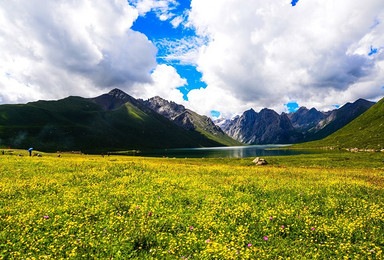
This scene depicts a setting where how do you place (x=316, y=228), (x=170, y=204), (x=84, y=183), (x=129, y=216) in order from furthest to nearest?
(x=84, y=183) < (x=170, y=204) < (x=129, y=216) < (x=316, y=228)

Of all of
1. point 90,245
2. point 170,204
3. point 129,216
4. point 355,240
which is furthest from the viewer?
point 170,204

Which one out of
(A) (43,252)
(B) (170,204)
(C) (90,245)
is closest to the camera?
(A) (43,252)

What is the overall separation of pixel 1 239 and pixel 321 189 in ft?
79.5

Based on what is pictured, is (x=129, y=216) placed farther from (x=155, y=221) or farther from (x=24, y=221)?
(x=24, y=221)

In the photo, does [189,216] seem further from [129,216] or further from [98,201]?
[98,201]

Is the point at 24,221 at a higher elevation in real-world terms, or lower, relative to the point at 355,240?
higher

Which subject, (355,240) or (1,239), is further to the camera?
(355,240)

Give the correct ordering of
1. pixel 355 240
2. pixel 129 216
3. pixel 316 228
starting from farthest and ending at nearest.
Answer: pixel 129 216
pixel 316 228
pixel 355 240

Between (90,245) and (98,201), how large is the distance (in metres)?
5.54

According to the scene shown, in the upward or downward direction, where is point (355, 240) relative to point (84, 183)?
downward

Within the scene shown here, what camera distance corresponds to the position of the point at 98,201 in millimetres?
13945

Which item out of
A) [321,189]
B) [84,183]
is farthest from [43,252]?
[321,189]

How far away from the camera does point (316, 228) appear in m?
11.1

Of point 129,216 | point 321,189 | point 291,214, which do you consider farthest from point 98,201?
point 321,189
